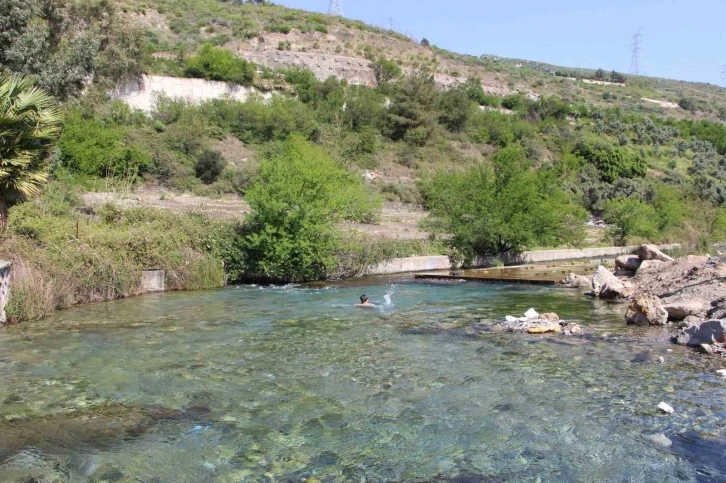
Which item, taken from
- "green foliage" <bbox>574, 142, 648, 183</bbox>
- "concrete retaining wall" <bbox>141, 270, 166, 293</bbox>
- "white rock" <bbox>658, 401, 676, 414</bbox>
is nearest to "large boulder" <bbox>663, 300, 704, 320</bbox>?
"white rock" <bbox>658, 401, 676, 414</bbox>

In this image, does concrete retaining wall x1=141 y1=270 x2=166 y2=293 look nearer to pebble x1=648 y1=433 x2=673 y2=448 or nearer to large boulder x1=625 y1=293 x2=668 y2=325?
large boulder x1=625 y1=293 x2=668 y2=325

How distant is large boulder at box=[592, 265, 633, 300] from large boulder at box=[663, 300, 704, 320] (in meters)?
3.97

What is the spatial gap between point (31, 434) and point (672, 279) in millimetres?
17414

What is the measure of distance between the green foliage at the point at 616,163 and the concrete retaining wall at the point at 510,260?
1017 inches

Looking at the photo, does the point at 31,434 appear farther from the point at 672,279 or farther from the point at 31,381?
the point at 672,279

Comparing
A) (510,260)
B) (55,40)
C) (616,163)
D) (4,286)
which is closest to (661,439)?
(4,286)

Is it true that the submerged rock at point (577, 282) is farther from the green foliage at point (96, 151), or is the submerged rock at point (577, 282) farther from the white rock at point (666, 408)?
the green foliage at point (96, 151)

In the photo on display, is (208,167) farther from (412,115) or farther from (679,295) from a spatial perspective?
(679,295)

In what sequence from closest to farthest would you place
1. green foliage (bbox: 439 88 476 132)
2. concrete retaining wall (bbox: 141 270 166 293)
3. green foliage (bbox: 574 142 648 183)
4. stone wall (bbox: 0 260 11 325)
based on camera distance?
1. stone wall (bbox: 0 260 11 325)
2. concrete retaining wall (bbox: 141 270 166 293)
3. green foliage (bbox: 574 142 648 183)
4. green foliage (bbox: 439 88 476 132)

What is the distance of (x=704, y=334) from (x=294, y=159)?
1549 cm

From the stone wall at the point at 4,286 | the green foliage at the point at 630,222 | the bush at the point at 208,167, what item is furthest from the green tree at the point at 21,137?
the green foliage at the point at 630,222

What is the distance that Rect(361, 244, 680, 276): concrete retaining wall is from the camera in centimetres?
2681

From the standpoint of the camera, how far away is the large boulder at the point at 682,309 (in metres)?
15.0

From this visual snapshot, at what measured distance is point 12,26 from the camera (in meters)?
31.4
